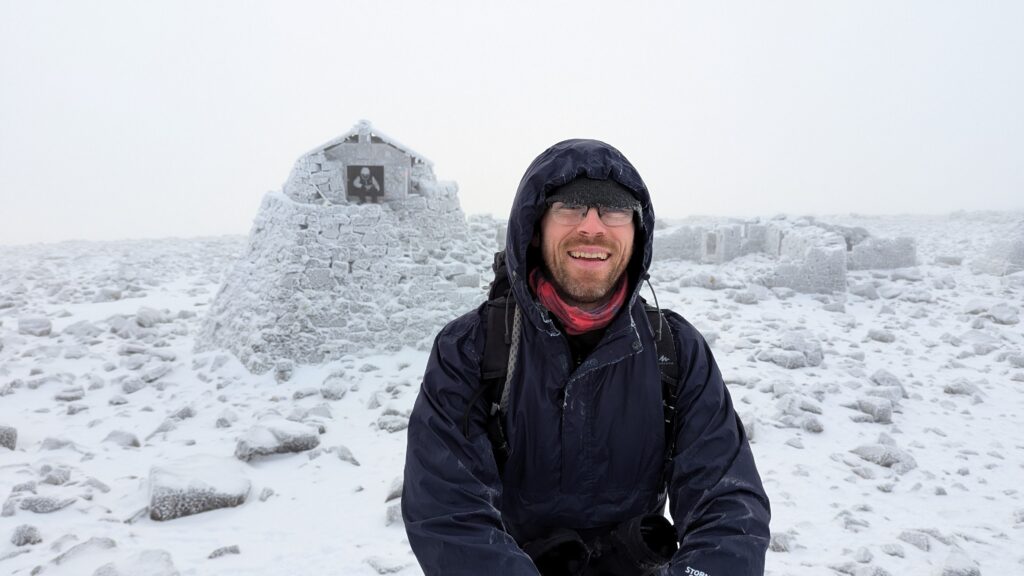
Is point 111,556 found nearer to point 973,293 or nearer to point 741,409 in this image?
point 741,409

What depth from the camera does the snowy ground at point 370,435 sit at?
4.14m

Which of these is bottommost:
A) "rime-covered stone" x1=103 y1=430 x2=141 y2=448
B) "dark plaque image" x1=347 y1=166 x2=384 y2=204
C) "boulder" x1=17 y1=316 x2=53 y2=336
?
"rime-covered stone" x1=103 y1=430 x2=141 y2=448

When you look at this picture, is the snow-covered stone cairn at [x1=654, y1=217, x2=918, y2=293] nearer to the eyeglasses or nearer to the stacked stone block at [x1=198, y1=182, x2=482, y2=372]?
the stacked stone block at [x1=198, y1=182, x2=482, y2=372]

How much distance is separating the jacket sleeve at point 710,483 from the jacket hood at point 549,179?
409mm

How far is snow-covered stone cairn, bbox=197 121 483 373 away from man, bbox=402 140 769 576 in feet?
21.1

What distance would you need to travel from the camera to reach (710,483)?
2092mm

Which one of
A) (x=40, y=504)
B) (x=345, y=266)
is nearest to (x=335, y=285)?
(x=345, y=266)

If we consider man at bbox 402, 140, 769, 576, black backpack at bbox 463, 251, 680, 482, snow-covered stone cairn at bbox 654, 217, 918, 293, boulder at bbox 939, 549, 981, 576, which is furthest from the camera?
snow-covered stone cairn at bbox 654, 217, 918, 293

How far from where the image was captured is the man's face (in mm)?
2117

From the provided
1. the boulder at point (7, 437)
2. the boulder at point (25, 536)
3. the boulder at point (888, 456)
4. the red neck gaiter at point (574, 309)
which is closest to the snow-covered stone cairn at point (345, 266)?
the boulder at point (7, 437)

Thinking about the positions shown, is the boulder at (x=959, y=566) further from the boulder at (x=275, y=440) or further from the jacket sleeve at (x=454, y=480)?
the boulder at (x=275, y=440)

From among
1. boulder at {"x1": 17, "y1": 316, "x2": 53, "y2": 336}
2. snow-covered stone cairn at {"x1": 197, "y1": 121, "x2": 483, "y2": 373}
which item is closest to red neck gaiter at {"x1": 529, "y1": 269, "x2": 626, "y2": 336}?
snow-covered stone cairn at {"x1": 197, "y1": 121, "x2": 483, "y2": 373}

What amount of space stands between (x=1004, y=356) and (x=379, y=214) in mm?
9118

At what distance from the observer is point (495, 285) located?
2.31 m
